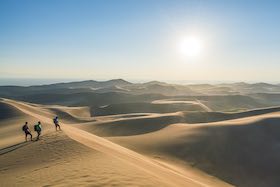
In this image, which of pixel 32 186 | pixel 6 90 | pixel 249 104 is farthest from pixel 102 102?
pixel 32 186

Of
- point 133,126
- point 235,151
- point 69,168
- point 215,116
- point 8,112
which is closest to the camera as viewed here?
point 69,168

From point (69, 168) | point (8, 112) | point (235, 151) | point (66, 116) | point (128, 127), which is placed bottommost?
point (66, 116)

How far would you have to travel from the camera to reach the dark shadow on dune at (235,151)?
20.2 metres

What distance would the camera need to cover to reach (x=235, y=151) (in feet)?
77.4

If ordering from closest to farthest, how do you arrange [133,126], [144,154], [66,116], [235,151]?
1. [144,154]
2. [235,151]
3. [133,126]
4. [66,116]

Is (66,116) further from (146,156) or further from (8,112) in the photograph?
(146,156)

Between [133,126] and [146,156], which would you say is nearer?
[146,156]

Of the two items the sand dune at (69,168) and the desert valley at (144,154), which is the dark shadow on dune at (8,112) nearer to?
the desert valley at (144,154)

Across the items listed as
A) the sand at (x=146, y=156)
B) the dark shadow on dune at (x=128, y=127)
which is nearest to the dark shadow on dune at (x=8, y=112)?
the sand at (x=146, y=156)

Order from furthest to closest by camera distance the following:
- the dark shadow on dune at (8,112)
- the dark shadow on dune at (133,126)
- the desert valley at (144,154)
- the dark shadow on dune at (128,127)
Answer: the dark shadow on dune at (8,112), the dark shadow on dune at (133,126), the dark shadow on dune at (128,127), the desert valley at (144,154)

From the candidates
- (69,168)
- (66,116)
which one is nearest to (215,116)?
(66,116)

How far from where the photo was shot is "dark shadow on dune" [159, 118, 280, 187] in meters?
20.2

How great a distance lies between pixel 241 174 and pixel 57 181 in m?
14.0

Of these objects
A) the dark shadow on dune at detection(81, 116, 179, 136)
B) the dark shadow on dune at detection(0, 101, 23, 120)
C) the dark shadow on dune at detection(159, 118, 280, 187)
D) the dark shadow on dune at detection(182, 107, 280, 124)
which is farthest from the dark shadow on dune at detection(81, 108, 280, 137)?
the dark shadow on dune at detection(0, 101, 23, 120)
